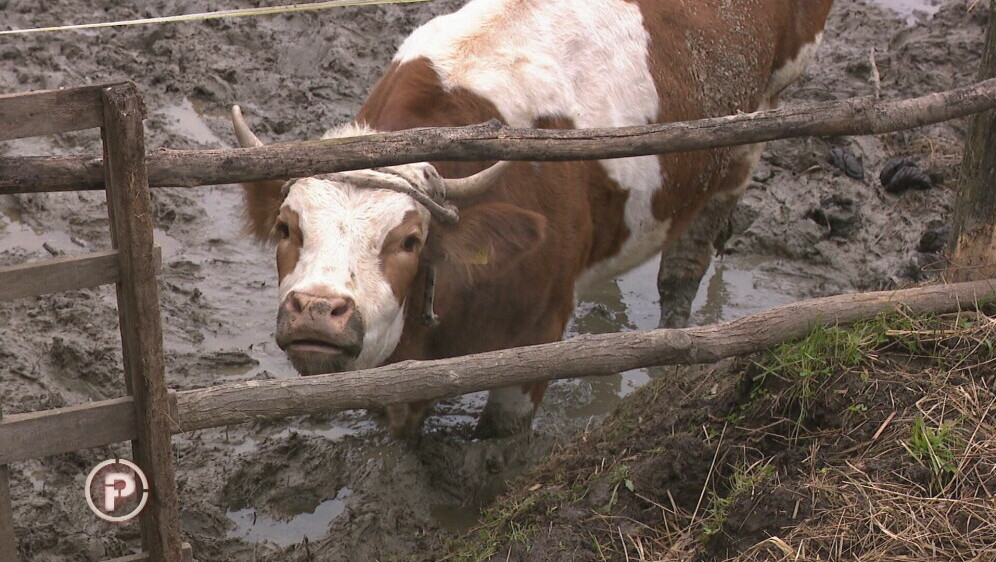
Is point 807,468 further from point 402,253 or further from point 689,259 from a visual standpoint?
point 689,259

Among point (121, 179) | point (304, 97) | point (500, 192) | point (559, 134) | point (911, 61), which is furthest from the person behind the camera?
point (911, 61)

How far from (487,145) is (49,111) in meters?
1.24

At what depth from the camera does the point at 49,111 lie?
8.17ft

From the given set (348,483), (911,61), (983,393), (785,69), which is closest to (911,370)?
(983,393)

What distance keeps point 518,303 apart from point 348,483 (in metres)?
1.13

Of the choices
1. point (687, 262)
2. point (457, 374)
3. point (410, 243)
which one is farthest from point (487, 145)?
point (687, 262)

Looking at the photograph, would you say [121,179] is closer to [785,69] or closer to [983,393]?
[983,393]

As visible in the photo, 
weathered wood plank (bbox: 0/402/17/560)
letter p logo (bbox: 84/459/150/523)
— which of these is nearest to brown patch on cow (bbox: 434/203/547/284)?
letter p logo (bbox: 84/459/150/523)

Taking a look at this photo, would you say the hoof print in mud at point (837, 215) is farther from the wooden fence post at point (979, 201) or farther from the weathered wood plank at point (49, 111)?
the weathered wood plank at point (49, 111)

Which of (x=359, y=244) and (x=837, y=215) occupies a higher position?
(x=359, y=244)

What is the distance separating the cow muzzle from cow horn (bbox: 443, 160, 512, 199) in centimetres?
74

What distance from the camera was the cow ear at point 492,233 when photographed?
3.96 metres

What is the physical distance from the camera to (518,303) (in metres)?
4.44

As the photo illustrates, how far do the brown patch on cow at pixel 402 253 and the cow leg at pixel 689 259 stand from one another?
8.96ft
